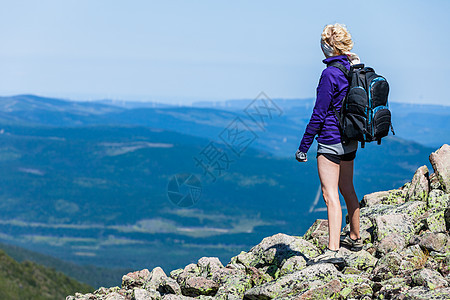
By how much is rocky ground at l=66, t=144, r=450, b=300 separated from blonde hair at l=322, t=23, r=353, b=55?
420cm

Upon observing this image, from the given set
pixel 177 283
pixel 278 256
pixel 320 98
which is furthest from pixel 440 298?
pixel 177 283

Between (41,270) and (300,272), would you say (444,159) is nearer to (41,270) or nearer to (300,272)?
(300,272)

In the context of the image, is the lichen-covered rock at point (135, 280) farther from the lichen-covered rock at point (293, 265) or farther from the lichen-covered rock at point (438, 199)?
the lichen-covered rock at point (438, 199)

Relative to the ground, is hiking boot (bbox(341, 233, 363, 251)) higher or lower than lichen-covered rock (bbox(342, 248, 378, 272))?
higher

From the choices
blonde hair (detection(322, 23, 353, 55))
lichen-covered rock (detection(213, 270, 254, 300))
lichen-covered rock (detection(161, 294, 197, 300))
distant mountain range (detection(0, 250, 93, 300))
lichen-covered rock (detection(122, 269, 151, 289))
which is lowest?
distant mountain range (detection(0, 250, 93, 300))

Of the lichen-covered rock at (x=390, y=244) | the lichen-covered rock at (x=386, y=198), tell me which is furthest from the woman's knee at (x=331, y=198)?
the lichen-covered rock at (x=386, y=198)

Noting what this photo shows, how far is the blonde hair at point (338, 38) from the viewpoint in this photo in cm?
1026

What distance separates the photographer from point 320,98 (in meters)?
10.2

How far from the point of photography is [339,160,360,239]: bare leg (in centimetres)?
1122

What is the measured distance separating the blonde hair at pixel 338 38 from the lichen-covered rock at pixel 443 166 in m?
5.87

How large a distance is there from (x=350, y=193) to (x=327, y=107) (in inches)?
94.5

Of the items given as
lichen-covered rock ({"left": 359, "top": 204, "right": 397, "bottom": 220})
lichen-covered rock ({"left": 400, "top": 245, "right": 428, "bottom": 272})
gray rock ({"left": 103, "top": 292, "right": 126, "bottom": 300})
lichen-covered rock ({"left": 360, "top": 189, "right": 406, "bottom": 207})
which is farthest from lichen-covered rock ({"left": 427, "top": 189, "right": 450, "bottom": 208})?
gray rock ({"left": 103, "top": 292, "right": 126, "bottom": 300})

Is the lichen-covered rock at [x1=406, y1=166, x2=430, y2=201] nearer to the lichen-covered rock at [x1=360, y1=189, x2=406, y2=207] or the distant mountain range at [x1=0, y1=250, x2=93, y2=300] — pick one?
the lichen-covered rock at [x1=360, y1=189, x2=406, y2=207]

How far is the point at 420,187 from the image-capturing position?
15117mm
